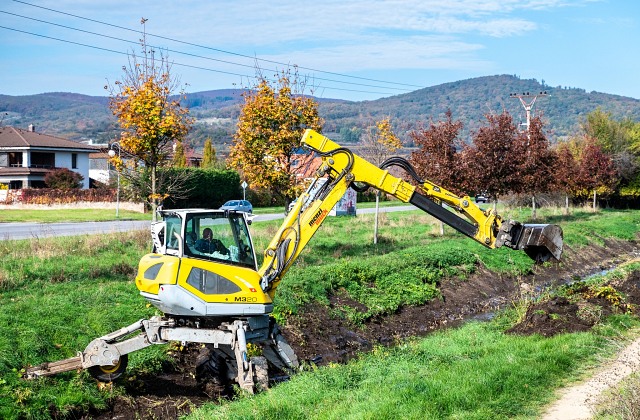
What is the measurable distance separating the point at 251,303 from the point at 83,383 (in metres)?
3.58

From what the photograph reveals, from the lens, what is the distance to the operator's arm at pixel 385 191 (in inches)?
573

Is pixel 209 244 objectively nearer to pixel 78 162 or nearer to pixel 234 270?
pixel 234 270

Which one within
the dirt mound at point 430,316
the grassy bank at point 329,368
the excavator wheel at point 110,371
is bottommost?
the dirt mound at point 430,316

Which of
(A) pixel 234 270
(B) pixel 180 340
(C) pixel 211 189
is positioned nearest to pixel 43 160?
(C) pixel 211 189

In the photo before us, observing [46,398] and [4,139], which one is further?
[4,139]

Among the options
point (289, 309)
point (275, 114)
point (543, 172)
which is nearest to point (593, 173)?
point (543, 172)

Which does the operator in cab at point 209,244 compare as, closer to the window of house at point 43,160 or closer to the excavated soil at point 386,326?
the excavated soil at point 386,326

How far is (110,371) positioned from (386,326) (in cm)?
918

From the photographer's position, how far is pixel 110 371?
1398 centimetres

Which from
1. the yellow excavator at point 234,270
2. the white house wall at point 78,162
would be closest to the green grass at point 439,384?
the yellow excavator at point 234,270

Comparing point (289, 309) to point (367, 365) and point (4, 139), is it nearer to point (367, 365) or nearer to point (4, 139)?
point (367, 365)

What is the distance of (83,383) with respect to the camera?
14.0m

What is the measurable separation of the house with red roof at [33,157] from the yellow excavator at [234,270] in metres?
58.9

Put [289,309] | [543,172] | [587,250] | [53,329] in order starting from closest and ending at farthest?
[53,329], [289,309], [587,250], [543,172]
